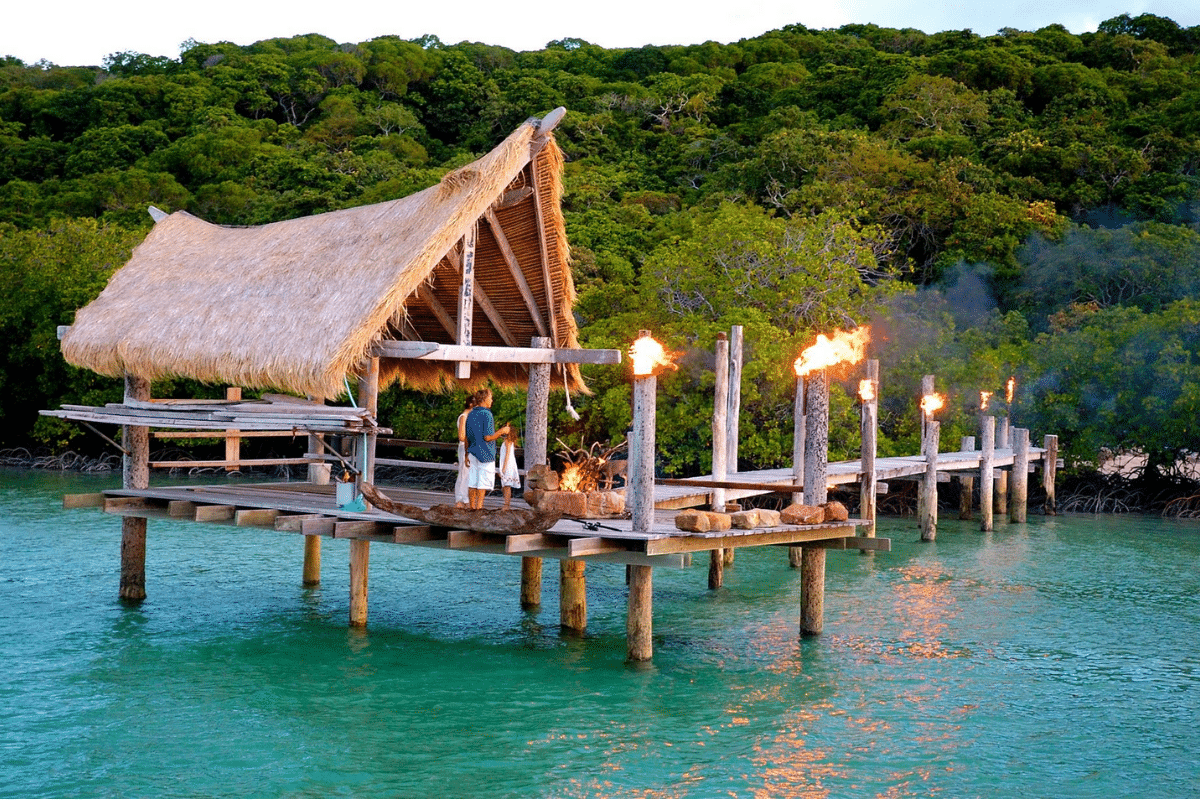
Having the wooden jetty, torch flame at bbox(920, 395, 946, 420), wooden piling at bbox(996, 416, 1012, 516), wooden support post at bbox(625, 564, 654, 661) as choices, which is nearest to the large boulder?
the wooden jetty

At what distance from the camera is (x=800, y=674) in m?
11.1

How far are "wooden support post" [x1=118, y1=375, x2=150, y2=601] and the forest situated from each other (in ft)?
24.8

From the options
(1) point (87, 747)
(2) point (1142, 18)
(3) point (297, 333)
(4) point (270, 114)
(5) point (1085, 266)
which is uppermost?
(2) point (1142, 18)

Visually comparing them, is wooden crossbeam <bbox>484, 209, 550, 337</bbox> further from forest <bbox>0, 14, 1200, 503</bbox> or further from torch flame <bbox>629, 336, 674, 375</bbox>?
forest <bbox>0, 14, 1200, 503</bbox>

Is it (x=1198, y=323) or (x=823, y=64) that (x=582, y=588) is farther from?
(x=823, y=64)

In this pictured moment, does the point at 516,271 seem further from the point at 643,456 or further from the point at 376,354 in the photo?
the point at 643,456

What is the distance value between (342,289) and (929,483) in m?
12.1

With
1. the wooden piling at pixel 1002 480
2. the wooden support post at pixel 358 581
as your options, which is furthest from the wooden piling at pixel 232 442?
the wooden piling at pixel 1002 480

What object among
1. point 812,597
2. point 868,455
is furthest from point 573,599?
point 868,455

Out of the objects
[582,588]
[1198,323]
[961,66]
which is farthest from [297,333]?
[961,66]

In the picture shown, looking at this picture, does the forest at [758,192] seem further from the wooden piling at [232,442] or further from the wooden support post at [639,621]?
the wooden support post at [639,621]

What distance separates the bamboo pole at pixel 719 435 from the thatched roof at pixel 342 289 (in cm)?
226

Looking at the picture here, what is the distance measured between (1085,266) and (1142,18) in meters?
21.1

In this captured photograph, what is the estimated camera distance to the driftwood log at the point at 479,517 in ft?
34.2
